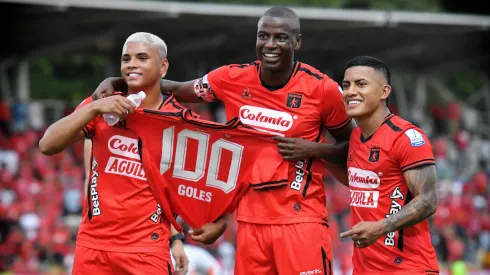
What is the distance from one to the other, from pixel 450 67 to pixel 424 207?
21.8 meters

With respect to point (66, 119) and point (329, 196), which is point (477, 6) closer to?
point (329, 196)

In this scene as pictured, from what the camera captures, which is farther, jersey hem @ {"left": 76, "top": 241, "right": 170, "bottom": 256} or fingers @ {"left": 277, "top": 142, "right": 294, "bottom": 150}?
fingers @ {"left": 277, "top": 142, "right": 294, "bottom": 150}

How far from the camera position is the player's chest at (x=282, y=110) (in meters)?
6.61

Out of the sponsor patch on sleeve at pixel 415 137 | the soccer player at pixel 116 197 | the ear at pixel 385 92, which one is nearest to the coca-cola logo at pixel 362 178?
the sponsor patch on sleeve at pixel 415 137

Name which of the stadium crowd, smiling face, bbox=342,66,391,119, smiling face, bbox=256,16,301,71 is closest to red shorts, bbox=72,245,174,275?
smiling face, bbox=256,16,301,71

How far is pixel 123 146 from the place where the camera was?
6.24 meters

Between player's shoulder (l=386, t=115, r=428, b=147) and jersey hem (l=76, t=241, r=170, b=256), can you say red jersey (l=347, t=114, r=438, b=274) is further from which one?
jersey hem (l=76, t=241, r=170, b=256)

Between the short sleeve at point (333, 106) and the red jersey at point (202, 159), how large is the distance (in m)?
0.47

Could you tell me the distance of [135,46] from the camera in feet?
21.0

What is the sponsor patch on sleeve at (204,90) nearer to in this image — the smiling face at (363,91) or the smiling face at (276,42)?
the smiling face at (276,42)

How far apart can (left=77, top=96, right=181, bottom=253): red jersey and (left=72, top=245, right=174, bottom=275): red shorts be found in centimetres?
4

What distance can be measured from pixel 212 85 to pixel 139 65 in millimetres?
776

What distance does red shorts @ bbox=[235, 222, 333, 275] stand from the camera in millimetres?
6441

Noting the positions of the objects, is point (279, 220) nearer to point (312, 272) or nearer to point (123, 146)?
point (312, 272)
